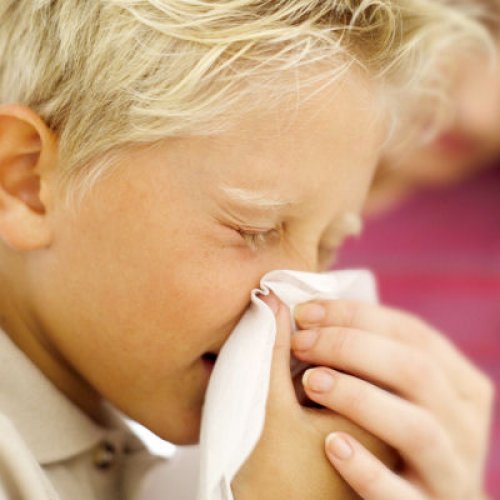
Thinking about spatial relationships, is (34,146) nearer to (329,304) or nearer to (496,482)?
(329,304)

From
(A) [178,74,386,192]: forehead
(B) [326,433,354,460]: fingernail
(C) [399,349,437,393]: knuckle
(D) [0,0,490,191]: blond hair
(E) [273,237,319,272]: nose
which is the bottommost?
(B) [326,433,354,460]: fingernail

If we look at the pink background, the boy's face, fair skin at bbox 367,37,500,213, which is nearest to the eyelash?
the boy's face

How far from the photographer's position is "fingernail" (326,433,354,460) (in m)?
0.89

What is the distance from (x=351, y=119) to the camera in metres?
0.88

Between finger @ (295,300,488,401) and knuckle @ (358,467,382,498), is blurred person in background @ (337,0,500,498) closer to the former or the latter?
finger @ (295,300,488,401)

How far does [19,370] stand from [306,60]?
0.41 meters

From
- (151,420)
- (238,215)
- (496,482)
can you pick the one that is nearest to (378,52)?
(238,215)

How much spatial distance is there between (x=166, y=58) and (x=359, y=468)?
0.43m

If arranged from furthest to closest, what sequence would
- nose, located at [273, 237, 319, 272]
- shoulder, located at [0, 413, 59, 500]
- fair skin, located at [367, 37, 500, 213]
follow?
1. fair skin, located at [367, 37, 500, 213]
2. nose, located at [273, 237, 319, 272]
3. shoulder, located at [0, 413, 59, 500]

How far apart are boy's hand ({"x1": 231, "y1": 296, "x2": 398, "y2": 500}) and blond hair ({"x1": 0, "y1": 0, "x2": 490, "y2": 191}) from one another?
0.21 metres

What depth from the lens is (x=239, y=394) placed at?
86cm

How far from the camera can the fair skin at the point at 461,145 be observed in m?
1.77

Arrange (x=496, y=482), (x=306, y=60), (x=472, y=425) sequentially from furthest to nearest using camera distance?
1. (x=496, y=482)
2. (x=472, y=425)
3. (x=306, y=60)

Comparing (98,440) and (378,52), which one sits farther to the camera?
(98,440)
